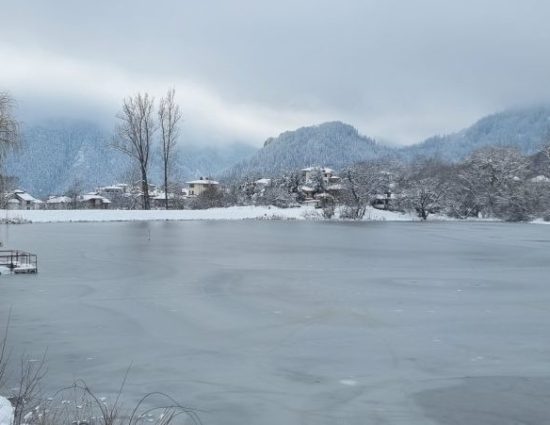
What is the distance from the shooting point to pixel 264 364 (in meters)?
7.00

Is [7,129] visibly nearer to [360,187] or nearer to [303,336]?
[303,336]

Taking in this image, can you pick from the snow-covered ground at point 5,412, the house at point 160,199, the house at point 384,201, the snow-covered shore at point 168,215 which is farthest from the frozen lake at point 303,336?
the house at point 384,201

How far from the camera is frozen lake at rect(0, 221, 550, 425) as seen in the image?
19.0 feet

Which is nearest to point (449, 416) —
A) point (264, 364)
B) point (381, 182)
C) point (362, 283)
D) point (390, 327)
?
point (264, 364)

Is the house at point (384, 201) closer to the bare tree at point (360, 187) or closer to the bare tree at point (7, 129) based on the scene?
the bare tree at point (360, 187)

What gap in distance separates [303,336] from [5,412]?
4.53 m

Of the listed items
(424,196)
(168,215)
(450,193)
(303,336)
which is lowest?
(303,336)

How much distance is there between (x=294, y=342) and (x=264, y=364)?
1.08 m

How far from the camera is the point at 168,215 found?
1950 inches

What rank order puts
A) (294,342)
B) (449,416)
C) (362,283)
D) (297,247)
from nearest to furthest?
(449,416) < (294,342) < (362,283) < (297,247)

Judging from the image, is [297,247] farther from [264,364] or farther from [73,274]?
[264,364]

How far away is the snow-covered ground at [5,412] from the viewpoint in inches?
170

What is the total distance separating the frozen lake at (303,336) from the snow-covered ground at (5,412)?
1207 millimetres

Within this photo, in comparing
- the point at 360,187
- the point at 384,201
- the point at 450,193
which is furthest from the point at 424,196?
the point at 384,201
